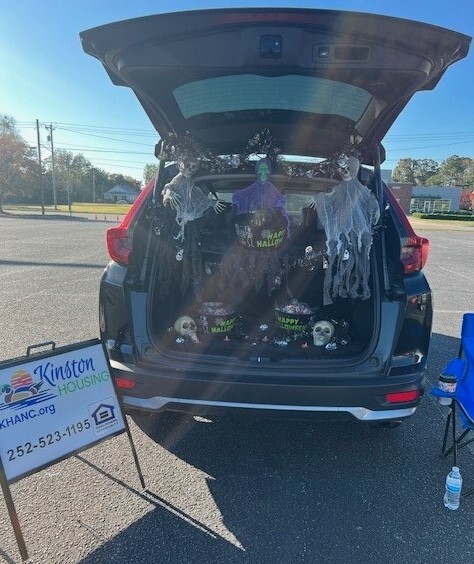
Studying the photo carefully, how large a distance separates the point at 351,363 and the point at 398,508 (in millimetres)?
743

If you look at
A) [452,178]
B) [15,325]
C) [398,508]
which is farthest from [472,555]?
[452,178]

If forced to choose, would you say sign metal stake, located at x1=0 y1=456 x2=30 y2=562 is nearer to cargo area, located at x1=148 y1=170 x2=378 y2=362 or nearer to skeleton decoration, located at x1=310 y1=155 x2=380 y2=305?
cargo area, located at x1=148 y1=170 x2=378 y2=362

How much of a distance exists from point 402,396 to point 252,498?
3.00ft

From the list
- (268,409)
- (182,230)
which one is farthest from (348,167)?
(268,409)

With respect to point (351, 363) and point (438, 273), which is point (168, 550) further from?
point (438, 273)

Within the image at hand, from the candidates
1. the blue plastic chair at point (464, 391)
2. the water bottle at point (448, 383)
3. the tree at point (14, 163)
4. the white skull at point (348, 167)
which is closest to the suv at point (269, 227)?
the white skull at point (348, 167)

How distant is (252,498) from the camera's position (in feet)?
6.82

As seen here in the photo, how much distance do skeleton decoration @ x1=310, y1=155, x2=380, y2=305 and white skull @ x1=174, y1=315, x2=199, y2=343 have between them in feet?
2.82

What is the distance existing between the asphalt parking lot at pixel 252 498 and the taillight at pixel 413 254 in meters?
1.16

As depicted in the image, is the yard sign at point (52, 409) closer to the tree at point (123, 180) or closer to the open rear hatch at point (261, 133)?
the open rear hatch at point (261, 133)

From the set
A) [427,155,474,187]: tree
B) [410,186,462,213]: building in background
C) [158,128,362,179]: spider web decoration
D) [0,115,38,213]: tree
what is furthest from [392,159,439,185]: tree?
[158,128,362,179]: spider web decoration

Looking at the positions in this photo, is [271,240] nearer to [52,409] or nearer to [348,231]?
[348,231]

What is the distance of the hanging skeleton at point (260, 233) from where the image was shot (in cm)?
274

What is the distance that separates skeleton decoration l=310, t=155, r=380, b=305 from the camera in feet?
7.91
